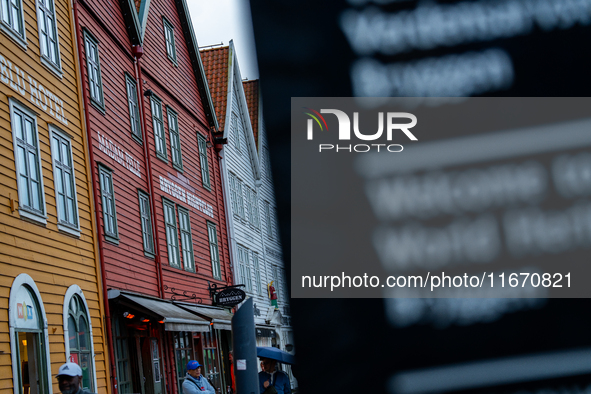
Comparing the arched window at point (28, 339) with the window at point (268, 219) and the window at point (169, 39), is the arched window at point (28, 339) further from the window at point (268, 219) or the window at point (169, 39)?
the window at point (268, 219)

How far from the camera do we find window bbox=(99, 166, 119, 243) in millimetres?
12848

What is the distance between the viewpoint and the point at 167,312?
532 inches

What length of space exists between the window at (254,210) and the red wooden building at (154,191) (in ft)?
15.1

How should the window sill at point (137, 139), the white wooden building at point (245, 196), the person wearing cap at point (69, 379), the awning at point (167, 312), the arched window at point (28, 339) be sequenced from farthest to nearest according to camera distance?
1. the white wooden building at point (245, 196)
2. the window sill at point (137, 139)
3. the awning at point (167, 312)
4. the arched window at point (28, 339)
5. the person wearing cap at point (69, 379)

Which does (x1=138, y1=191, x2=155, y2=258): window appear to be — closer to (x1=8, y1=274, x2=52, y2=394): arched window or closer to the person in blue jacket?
(x1=8, y1=274, x2=52, y2=394): arched window

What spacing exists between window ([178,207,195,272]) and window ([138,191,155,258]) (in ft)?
7.15

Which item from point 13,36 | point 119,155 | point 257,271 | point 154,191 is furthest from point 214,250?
point 13,36

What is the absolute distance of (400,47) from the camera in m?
1.64

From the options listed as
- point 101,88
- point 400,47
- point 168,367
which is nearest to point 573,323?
point 400,47

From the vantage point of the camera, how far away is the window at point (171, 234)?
1658 cm

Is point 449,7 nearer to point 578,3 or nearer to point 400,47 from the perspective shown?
point 400,47

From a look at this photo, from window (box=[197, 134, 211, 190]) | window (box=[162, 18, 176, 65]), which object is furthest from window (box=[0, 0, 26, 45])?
window (box=[197, 134, 211, 190])

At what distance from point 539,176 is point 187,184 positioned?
693 inches

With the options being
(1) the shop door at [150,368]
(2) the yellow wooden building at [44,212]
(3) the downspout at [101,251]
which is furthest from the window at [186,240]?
(2) the yellow wooden building at [44,212]
